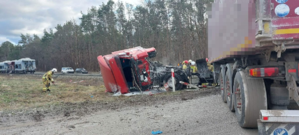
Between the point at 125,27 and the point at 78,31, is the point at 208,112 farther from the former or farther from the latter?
the point at 78,31

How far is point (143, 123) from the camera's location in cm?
554

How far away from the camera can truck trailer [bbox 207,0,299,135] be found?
311 centimetres

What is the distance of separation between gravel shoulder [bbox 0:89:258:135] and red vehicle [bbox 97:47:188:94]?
12.7 ft

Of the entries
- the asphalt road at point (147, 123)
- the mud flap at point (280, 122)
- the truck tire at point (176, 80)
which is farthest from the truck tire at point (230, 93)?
the truck tire at point (176, 80)

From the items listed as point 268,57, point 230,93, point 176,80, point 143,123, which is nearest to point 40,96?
point 176,80

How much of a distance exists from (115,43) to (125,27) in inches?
171

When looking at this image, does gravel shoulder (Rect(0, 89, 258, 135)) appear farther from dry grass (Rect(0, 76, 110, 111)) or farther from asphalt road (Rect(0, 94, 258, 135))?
dry grass (Rect(0, 76, 110, 111))

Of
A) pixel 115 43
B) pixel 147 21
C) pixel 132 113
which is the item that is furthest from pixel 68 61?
pixel 132 113

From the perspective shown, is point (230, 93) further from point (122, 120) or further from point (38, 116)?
point (38, 116)

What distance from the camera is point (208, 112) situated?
20.4ft

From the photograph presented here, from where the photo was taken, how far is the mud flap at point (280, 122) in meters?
3.07

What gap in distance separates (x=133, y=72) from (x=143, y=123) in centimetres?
589

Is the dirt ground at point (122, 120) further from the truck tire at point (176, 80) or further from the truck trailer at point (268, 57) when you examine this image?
the truck tire at point (176, 80)

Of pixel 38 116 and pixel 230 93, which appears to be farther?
pixel 38 116
